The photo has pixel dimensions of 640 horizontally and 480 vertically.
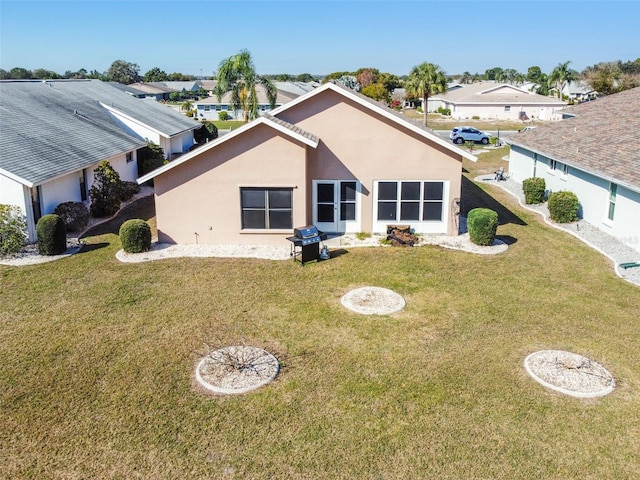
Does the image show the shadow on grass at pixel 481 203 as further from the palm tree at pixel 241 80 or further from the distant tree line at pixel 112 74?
the distant tree line at pixel 112 74

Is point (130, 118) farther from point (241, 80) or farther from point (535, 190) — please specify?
point (535, 190)

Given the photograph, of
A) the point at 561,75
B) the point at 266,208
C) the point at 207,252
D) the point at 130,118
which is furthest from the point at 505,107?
the point at 207,252

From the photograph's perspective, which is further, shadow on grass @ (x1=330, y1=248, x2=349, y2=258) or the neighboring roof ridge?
→ the neighboring roof ridge

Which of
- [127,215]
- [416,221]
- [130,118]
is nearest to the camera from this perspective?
[416,221]

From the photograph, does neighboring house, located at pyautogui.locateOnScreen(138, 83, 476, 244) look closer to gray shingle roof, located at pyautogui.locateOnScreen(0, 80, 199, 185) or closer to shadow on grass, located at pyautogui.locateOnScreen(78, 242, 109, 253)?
shadow on grass, located at pyautogui.locateOnScreen(78, 242, 109, 253)

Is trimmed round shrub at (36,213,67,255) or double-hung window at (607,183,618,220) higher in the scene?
double-hung window at (607,183,618,220)

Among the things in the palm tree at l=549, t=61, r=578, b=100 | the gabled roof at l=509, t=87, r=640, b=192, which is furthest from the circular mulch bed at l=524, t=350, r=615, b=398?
the palm tree at l=549, t=61, r=578, b=100
